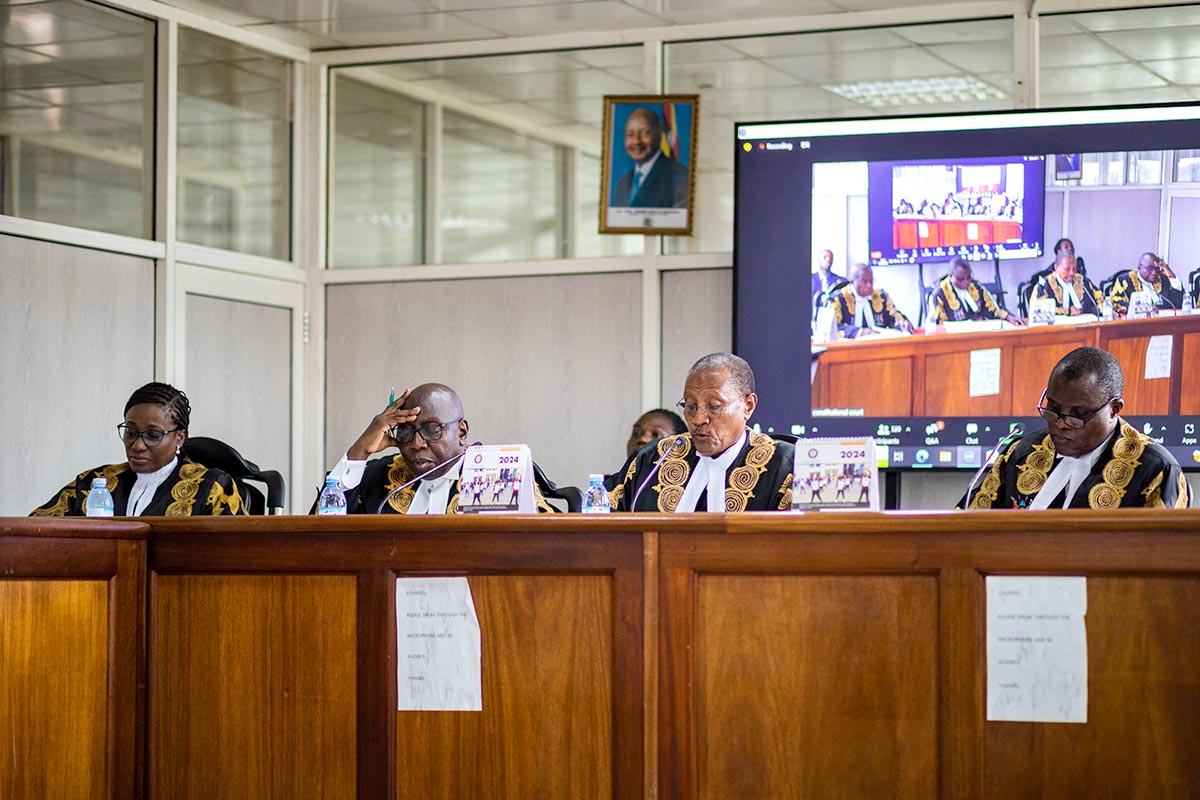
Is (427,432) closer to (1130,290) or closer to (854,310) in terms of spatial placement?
(854,310)

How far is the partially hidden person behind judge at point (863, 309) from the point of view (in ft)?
17.4

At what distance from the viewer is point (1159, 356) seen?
199 inches

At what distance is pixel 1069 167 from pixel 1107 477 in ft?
5.80

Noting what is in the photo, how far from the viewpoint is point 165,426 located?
4.55 m

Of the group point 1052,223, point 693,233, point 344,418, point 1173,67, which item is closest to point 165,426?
point 344,418

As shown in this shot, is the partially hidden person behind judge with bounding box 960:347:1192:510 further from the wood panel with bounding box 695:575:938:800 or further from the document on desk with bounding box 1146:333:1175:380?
the document on desk with bounding box 1146:333:1175:380

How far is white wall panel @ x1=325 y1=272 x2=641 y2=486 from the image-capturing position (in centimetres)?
601

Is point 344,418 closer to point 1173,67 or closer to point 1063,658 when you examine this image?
point 1173,67

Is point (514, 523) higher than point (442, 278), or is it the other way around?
point (442, 278)

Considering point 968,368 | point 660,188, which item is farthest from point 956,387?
point 660,188

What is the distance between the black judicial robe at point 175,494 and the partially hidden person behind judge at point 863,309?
2177mm

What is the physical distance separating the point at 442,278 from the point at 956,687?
3.82m

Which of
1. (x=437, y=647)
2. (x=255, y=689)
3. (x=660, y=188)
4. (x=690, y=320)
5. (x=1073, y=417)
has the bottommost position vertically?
(x=255, y=689)

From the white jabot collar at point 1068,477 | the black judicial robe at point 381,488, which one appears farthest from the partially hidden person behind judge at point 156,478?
the white jabot collar at point 1068,477
